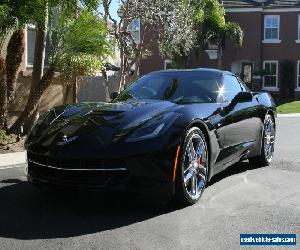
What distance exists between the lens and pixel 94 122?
17.5 feet

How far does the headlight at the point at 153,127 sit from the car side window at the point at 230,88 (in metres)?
1.54

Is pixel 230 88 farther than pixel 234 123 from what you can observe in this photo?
Yes

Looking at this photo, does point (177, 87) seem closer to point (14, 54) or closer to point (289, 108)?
point (14, 54)

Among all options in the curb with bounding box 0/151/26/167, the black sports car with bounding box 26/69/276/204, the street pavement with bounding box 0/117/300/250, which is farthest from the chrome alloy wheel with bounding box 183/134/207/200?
the curb with bounding box 0/151/26/167

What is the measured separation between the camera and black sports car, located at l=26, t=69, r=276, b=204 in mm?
4914

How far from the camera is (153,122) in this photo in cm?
518

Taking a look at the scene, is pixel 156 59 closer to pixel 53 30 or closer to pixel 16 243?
pixel 53 30

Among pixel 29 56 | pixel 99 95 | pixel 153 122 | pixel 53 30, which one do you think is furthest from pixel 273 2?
pixel 153 122

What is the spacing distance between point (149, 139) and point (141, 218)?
75 cm

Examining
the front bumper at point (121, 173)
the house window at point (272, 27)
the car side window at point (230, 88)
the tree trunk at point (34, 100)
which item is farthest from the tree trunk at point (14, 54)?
the house window at point (272, 27)

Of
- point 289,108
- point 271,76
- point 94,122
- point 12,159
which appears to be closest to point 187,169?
point 94,122

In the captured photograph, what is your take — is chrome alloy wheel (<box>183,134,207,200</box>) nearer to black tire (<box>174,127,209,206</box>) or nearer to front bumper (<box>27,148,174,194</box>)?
black tire (<box>174,127,209,206</box>)

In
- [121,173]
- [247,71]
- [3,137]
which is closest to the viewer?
[121,173]

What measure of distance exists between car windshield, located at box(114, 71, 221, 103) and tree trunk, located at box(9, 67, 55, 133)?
404cm
